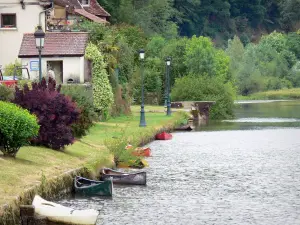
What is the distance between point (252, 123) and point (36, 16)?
23.3 meters

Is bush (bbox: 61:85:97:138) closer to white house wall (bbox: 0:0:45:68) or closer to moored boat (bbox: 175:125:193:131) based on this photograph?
white house wall (bbox: 0:0:45:68)

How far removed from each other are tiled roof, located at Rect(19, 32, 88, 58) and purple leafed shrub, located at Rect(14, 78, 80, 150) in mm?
20591

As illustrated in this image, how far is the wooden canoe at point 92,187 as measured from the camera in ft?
111

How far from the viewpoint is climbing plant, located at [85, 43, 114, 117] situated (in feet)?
200

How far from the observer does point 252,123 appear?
82.8 meters

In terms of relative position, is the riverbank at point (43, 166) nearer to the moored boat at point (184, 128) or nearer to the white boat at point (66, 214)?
the white boat at point (66, 214)

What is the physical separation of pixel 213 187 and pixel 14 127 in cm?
857

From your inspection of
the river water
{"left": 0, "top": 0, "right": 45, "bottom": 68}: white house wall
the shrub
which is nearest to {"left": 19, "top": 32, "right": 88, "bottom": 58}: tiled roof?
{"left": 0, "top": 0, "right": 45, "bottom": 68}: white house wall

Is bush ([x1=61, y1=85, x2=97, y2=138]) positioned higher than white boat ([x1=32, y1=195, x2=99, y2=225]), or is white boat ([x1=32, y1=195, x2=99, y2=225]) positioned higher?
bush ([x1=61, y1=85, x2=97, y2=138])

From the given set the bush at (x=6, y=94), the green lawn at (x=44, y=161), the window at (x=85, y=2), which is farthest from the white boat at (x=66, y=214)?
the window at (x=85, y=2)

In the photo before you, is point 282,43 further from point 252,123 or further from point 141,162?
point 141,162

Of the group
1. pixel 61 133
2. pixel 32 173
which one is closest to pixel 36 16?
pixel 61 133

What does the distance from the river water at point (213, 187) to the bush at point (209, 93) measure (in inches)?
1165

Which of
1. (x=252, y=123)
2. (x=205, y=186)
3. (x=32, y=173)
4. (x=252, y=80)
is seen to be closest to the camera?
(x=32, y=173)
